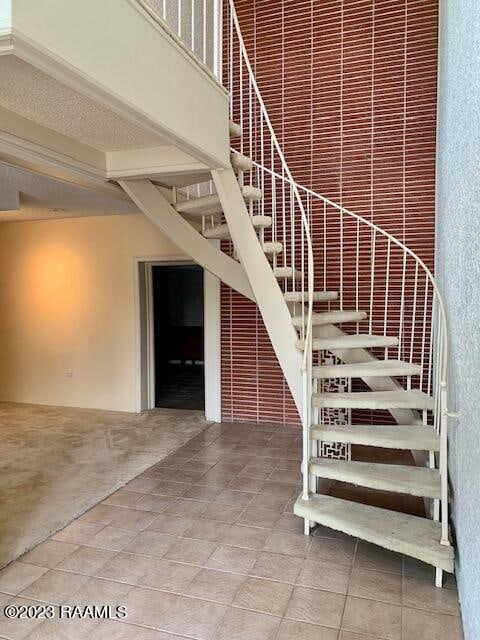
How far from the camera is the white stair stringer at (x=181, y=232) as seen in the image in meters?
4.03

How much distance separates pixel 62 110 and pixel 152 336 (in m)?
3.56

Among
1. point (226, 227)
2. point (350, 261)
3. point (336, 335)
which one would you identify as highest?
point (226, 227)

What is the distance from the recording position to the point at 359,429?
10.0 ft

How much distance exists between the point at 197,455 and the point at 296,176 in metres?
3.03

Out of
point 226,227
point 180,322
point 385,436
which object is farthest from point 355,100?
point 180,322

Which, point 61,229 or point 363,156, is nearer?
point 363,156

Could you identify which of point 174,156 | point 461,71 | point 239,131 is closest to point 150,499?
point 174,156

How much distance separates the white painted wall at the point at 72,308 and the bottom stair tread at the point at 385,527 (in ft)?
11.7

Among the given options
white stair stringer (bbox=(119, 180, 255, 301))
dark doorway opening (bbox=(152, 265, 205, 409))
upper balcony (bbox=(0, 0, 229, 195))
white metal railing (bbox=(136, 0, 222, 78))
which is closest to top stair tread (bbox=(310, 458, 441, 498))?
white stair stringer (bbox=(119, 180, 255, 301))

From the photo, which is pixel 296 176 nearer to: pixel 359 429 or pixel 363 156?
pixel 363 156

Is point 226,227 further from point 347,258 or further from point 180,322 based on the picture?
point 180,322

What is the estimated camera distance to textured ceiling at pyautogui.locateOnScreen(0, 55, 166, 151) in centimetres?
232

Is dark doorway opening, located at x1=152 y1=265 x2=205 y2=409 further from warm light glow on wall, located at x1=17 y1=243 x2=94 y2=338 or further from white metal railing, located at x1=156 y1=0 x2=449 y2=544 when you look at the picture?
white metal railing, located at x1=156 y1=0 x2=449 y2=544

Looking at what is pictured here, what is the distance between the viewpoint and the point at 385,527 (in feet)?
8.63
